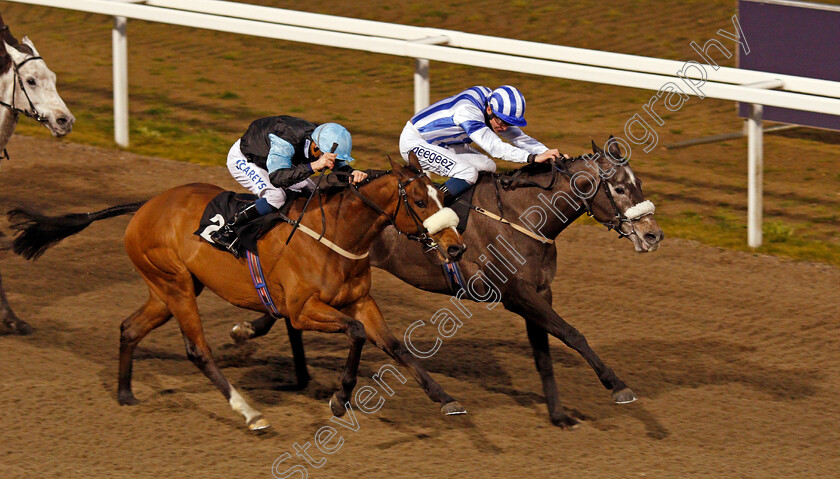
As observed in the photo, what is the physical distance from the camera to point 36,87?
24.3 ft

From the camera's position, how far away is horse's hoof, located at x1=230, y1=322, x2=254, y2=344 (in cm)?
694

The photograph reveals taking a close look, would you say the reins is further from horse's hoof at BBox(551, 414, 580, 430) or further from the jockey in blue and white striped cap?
horse's hoof at BBox(551, 414, 580, 430)

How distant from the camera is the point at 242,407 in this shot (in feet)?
19.8

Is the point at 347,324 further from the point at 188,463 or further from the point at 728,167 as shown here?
the point at 728,167

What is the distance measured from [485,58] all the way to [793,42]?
2.95 m

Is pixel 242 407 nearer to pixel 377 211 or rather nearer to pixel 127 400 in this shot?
pixel 127 400

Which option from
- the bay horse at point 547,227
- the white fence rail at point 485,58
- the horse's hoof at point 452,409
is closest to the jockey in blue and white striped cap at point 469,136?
the bay horse at point 547,227

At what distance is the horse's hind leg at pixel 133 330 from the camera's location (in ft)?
20.9

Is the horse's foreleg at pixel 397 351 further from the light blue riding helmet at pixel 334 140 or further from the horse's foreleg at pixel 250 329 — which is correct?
the horse's foreleg at pixel 250 329

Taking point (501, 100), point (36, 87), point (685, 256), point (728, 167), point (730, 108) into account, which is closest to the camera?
point (501, 100)

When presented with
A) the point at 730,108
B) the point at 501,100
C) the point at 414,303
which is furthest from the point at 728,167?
the point at 501,100

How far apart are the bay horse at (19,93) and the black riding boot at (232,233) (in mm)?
1924

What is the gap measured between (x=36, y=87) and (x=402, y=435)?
128 inches

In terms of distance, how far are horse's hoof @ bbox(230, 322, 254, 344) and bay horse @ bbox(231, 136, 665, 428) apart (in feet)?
1.48
